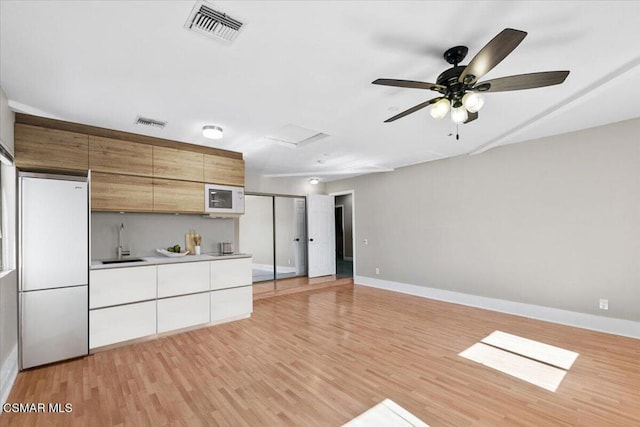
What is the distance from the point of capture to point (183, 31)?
73.9 inches

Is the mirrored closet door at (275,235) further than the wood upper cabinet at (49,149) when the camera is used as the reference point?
Yes

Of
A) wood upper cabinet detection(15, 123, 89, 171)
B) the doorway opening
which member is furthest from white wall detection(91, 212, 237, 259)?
the doorway opening

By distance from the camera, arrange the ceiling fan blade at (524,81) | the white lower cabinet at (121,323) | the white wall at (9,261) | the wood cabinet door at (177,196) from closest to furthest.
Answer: the ceiling fan blade at (524,81) → the white wall at (9,261) → the white lower cabinet at (121,323) → the wood cabinet door at (177,196)

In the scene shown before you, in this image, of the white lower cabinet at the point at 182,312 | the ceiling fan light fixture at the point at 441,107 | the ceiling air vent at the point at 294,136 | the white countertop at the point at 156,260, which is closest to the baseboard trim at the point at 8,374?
the white countertop at the point at 156,260

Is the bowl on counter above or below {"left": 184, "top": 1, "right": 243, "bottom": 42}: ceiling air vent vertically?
below

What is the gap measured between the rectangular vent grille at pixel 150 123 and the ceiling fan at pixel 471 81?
104 inches

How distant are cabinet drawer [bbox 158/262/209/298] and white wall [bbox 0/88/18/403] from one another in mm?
1278

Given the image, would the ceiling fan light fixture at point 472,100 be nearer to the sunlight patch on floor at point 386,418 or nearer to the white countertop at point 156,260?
the sunlight patch on floor at point 386,418

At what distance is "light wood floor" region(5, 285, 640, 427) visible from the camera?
216 cm

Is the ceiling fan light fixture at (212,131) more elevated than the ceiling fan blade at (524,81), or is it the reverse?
the ceiling fan light fixture at (212,131)

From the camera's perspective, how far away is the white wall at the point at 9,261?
268 centimetres

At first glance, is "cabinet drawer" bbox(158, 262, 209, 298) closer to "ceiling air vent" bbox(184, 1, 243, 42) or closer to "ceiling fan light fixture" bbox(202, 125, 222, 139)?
"ceiling fan light fixture" bbox(202, 125, 222, 139)
